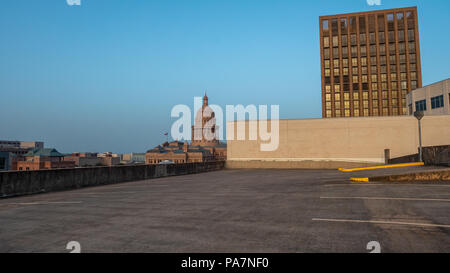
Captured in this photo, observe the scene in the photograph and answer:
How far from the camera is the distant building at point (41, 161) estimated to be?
140 m

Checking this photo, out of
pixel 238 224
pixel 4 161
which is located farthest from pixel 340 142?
pixel 4 161

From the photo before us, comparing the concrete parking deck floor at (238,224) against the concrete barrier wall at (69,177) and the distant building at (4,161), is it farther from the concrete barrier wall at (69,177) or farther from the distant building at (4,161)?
the distant building at (4,161)

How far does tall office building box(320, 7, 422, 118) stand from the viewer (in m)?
82.6

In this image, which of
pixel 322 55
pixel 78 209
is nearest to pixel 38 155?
pixel 322 55

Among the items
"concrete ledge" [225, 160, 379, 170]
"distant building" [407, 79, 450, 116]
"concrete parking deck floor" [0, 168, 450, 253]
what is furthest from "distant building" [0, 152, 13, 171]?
"distant building" [407, 79, 450, 116]

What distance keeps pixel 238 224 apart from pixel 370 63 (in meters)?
91.9

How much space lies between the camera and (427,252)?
14.9ft

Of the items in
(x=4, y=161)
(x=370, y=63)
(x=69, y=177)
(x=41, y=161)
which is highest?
(x=370, y=63)

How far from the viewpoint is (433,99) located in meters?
49.4

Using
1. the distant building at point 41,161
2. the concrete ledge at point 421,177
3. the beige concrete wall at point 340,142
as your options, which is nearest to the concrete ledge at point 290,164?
the beige concrete wall at point 340,142

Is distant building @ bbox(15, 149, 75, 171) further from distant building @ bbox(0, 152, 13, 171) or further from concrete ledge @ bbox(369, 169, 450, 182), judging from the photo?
concrete ledge @ bbox(369, 169, 450, 182)

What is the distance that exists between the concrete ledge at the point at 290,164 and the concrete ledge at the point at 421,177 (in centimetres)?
2149

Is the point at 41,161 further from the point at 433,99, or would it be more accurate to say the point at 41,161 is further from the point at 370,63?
the point at 433,99
